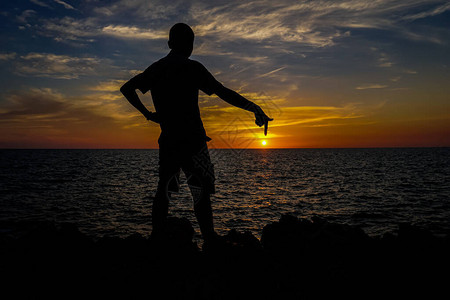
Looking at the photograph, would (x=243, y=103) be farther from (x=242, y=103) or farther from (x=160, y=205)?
(x=160, y=205)

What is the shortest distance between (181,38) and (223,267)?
298 centimetres

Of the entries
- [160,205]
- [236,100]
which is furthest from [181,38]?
[160,205]

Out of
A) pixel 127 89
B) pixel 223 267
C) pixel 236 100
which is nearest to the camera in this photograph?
pixel 236 100

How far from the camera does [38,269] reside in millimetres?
3775

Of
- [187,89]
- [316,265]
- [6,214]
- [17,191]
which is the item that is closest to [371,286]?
[316,265]

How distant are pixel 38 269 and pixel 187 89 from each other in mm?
3374

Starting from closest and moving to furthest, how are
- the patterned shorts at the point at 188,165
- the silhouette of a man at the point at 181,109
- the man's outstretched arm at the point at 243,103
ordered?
the man's outstretched arm at the point at 243,103 → the silhouette of a man at the point at 181,109 → the patterned shorts at the point at 188,165

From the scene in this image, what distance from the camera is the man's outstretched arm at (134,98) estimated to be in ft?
10.3

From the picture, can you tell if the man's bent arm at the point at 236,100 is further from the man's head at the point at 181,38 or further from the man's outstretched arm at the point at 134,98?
the man's outstretched arm at the point at 134,98

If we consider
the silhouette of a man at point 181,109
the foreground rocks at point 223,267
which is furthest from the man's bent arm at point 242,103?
the foreground rocks at point 223,267

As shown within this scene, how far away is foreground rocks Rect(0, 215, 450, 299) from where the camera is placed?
326 centimetres

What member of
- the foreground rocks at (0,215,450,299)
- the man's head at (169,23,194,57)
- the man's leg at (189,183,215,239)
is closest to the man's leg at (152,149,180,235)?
the man's leg at (189,183,215,239)

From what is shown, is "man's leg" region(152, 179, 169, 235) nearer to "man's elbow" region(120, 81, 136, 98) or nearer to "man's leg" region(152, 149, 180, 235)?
"man's leg" region(152, 149, 180, 235)

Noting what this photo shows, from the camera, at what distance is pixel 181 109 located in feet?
10.3
